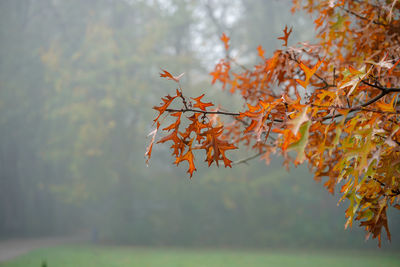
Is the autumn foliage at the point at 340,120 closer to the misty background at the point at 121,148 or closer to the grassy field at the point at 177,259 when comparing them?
the grassy field at the point at 177,259

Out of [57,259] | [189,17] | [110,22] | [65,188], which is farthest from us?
[110,22]

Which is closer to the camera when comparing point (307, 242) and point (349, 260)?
point (349, 260)

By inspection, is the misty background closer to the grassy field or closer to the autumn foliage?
the grassy field

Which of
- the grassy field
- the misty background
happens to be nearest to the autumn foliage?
the grassy field

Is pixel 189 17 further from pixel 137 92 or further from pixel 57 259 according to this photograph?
pixel 57 259

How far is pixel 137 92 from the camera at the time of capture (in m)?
14.8

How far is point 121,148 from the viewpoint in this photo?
15.4 meters

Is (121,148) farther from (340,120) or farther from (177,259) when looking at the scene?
(340,120)

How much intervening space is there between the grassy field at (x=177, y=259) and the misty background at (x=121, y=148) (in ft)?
9.37

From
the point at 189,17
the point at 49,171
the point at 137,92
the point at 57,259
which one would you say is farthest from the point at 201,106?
the point at 49,171

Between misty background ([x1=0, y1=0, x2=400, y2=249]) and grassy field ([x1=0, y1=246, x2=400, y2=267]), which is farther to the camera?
misty background ([x1=0, y1=0, x2=400, y2=249])

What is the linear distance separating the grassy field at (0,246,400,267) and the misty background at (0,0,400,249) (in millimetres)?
2857

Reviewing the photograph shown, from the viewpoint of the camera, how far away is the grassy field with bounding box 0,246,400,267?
959 cm

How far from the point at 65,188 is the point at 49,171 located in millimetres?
3117
